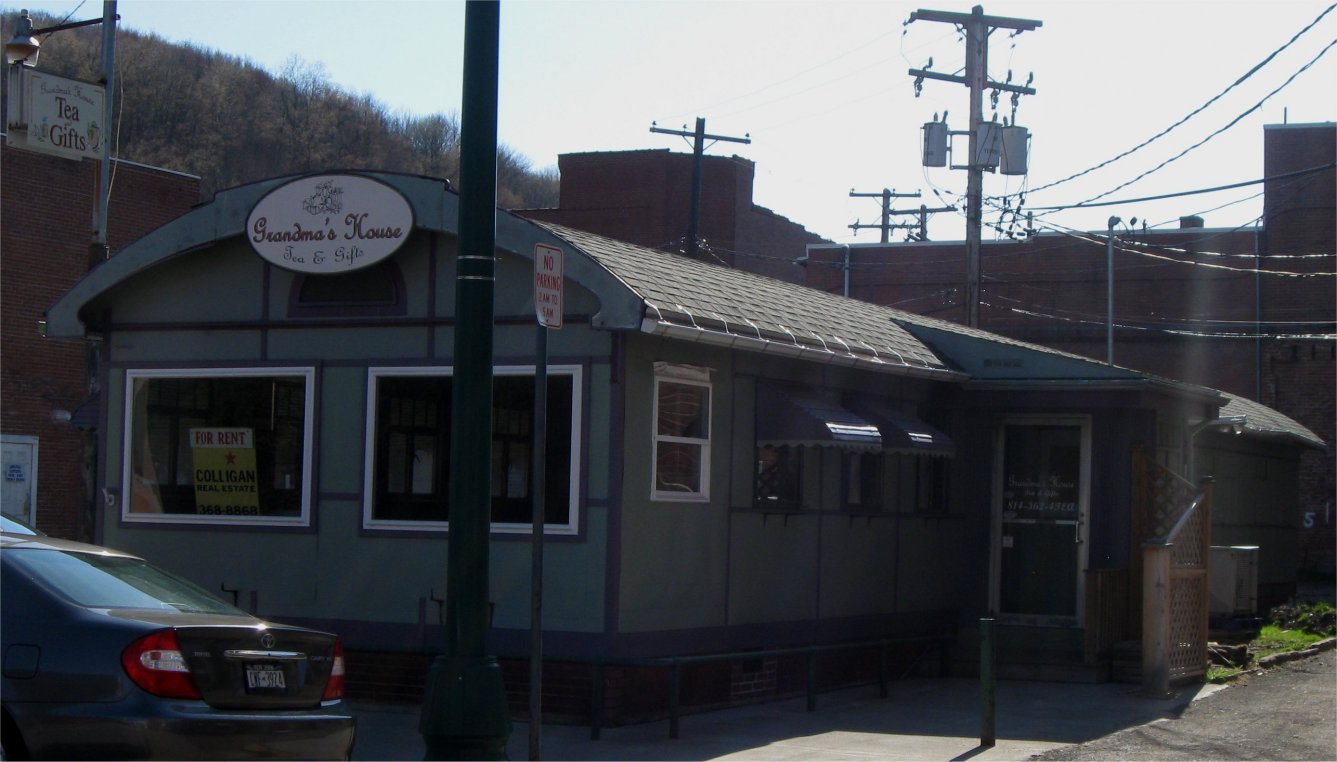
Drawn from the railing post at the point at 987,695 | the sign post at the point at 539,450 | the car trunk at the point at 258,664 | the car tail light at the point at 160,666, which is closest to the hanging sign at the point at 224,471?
the car trunk at the point at 258,664

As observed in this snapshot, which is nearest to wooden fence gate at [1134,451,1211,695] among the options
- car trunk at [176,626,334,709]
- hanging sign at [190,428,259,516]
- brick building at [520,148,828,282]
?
hanging sign at [190,428,259,516]

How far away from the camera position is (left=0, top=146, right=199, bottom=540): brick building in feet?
97.8

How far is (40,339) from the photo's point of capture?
99.7ft

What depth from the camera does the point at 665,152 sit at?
45.5 m

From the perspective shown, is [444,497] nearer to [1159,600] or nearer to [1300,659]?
[1159,600]

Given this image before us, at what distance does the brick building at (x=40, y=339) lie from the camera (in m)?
29.8

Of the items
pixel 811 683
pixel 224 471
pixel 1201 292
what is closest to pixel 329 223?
pixel 224 471

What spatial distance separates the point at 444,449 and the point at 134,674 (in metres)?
5.22

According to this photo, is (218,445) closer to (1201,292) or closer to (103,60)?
(103,60)

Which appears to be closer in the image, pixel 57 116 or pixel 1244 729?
pixel 1244 729

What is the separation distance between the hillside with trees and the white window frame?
120ft

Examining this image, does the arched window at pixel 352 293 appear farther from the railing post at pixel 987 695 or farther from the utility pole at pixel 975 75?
the utility pole at pixel 975 75

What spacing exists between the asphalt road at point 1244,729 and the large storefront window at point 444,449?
4224 mm

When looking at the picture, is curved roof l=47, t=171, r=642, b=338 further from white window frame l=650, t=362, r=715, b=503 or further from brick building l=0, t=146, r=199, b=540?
brick building l=0, t=146, r=199, b=540
